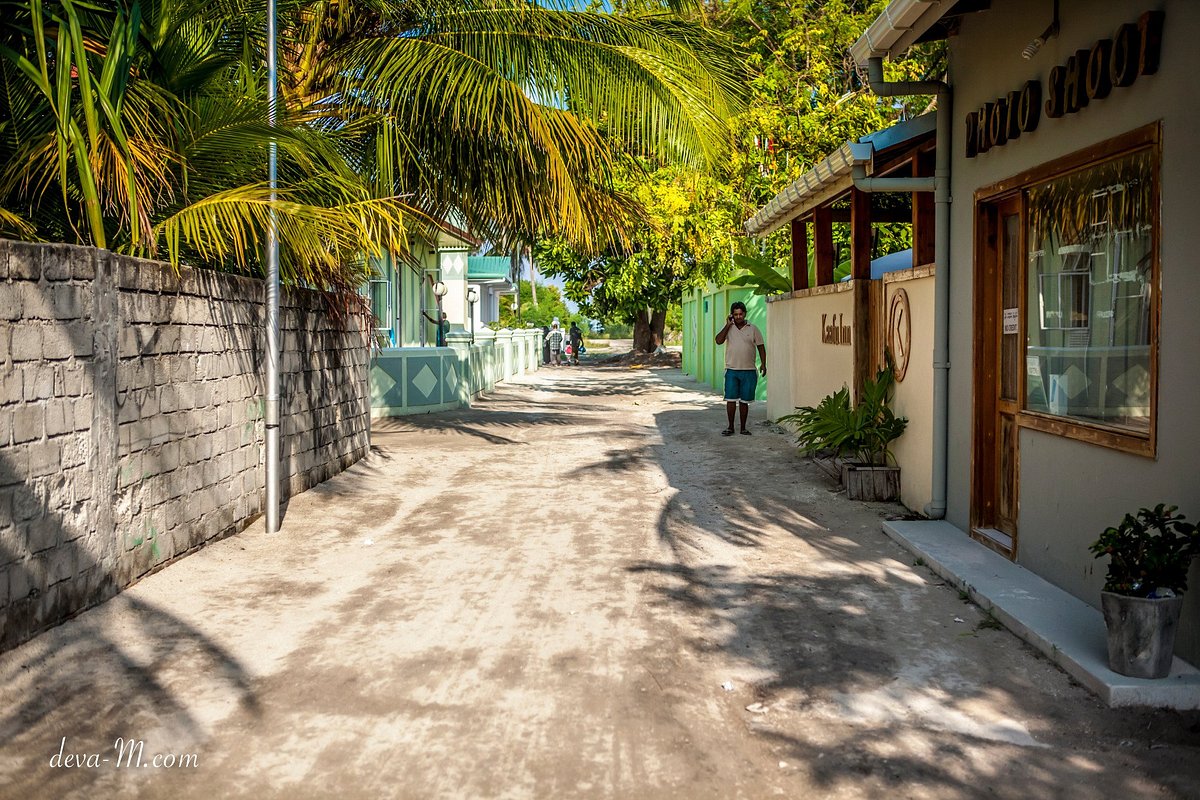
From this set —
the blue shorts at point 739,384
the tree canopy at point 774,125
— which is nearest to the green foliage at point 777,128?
the tree canopy at point 774,125

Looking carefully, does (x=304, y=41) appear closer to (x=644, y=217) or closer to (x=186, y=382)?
(x=644, y=217)

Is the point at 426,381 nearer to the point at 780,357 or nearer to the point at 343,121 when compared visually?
the point at 780,357

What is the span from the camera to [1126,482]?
5.51 meters

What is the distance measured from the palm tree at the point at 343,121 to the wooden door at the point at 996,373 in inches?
168

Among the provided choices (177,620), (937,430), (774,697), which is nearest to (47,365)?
(177,620)

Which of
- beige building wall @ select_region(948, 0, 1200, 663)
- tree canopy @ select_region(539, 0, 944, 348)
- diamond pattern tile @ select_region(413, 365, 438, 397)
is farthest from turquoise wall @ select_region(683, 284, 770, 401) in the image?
beige building wall @ select_region(948, 0, 1200, 663)

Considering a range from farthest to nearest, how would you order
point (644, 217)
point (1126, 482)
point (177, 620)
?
1. point (644, 217)
2. point (177, 620)
3. point (1126, 482)

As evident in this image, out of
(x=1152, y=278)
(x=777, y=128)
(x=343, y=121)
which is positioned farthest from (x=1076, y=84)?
(x=777, y=128)

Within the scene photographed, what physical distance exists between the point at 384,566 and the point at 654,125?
652 centimetres

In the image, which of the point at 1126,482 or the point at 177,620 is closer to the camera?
the point at 1126,482

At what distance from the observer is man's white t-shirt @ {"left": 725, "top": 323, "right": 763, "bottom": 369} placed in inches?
590

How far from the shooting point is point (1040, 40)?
647cm

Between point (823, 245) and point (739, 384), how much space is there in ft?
8.01

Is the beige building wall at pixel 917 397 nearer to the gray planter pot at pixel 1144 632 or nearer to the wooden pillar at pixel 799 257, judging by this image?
the gray planter pot at pixel 1144 632
